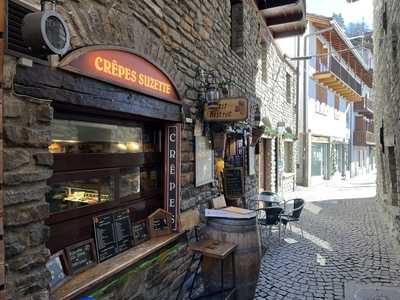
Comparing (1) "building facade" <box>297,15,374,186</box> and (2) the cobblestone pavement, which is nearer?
(2) the cobblestone pavement

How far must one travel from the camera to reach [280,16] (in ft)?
26.8

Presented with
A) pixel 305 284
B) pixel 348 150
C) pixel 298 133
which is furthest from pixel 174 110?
pixel 348 150

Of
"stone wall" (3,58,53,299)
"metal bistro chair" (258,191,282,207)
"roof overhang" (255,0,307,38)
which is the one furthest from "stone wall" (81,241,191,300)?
"roof overhang" (255,0,307,38)

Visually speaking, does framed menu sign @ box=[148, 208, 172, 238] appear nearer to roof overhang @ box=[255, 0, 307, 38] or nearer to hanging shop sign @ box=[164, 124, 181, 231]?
hanging shop sign @ box=[164, 124, 181, 231]

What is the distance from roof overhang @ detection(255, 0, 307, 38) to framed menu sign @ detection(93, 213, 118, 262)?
6586 millimetres

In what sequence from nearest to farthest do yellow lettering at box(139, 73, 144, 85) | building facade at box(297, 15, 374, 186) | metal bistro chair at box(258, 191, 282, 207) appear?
yellow lettering at box(139, 73, 144, 85), metal bistro chair at box(258, 191, 282, 207), building facade at box(297, 15, 374, 186)

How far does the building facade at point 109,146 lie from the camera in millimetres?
1703

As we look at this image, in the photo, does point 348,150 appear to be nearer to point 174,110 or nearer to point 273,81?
point 273,81

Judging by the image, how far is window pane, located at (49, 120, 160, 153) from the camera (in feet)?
7.50

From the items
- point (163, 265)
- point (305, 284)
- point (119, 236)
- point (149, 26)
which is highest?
point (149, 26)

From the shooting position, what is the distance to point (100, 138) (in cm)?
267

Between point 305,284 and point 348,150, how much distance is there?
19842 mm

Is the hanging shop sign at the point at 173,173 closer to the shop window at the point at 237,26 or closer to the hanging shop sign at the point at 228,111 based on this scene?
the hanging shop sign at the point at 228,111

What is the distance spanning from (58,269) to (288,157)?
11223 mm
